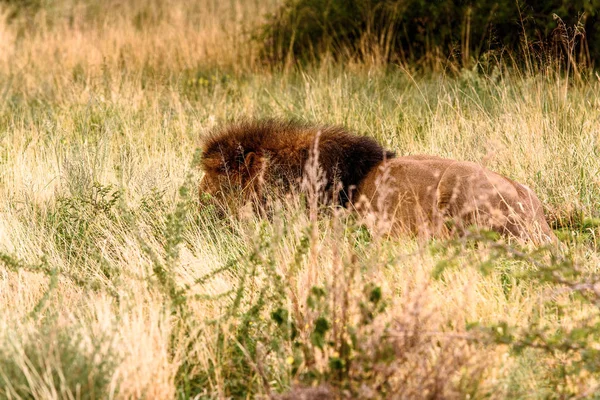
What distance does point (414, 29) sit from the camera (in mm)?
11305

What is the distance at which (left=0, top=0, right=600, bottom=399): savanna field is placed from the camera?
333 cm

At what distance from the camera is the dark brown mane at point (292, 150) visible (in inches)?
225

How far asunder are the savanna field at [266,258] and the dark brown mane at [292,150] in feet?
0.80

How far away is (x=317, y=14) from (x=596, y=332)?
8.68 m

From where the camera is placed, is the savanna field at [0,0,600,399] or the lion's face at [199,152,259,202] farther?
the lion's face at [199,152,259,202]

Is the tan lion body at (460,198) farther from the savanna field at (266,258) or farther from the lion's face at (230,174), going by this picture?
the lion's face at (230,174)

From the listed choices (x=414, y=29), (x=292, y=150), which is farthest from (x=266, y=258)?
(x=414, y=29)

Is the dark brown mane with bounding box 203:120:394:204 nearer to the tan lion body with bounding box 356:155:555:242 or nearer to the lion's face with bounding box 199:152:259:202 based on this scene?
the lion's face with bounding box 199:152:259:202

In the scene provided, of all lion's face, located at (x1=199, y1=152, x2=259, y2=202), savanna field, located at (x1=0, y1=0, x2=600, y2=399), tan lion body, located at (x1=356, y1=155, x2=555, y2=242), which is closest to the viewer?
savanna field, located at (x1=0, y1=0, x2=600, y2=399)

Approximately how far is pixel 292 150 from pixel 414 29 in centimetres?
595

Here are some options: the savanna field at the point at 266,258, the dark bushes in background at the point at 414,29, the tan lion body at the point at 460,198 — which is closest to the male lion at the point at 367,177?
the tan lion body at the point at 460,198

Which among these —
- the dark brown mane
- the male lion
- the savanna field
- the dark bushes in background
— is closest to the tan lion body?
the male lion

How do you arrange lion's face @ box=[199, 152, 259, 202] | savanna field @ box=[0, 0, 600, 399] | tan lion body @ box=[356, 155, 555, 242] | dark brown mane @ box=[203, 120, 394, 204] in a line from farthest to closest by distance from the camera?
lion's face @ box=[199, 152, 259, 202] < dark brown mane @ box=[203, 120, 394, 204] < tan lion body @ box=[356, 155, 555, 242] < savanna field @ box=[0, 0, 600, 399]

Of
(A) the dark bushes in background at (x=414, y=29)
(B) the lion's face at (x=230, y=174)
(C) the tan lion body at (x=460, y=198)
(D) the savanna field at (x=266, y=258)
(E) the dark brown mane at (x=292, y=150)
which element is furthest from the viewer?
(A) the dark bushes in background at (x=414, y=29)
